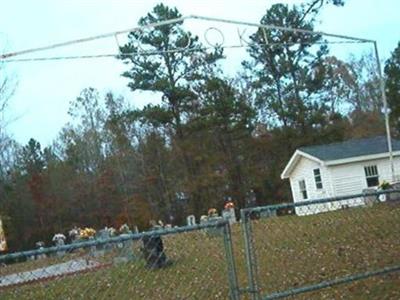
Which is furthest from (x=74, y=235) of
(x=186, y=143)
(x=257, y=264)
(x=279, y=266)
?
(x=257, y=264)

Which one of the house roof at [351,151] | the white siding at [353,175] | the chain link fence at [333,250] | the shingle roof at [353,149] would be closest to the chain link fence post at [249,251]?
the chain link fence at [333,250]

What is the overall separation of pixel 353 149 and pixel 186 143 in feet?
37.3

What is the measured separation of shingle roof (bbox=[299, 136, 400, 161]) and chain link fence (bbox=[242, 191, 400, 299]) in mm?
19208

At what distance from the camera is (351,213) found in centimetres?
680

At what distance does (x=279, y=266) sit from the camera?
8031mm

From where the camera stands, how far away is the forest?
35844mm

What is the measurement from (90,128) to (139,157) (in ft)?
15.7

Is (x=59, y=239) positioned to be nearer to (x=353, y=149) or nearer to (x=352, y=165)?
(x=352, y=165)

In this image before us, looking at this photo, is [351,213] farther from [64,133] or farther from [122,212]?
[64,133]

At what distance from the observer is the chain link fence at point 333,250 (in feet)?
20.6

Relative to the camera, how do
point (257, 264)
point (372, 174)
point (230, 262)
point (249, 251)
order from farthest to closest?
1. point (372, 174)
2. point (257, 264)
3. point (249, 251)
4. point (230, 262)

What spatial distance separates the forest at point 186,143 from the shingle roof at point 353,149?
6148 millimetres

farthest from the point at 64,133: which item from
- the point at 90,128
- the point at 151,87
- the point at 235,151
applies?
the point at 235,151

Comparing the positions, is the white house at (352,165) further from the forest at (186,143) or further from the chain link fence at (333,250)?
the chain link fence at (333,250)
